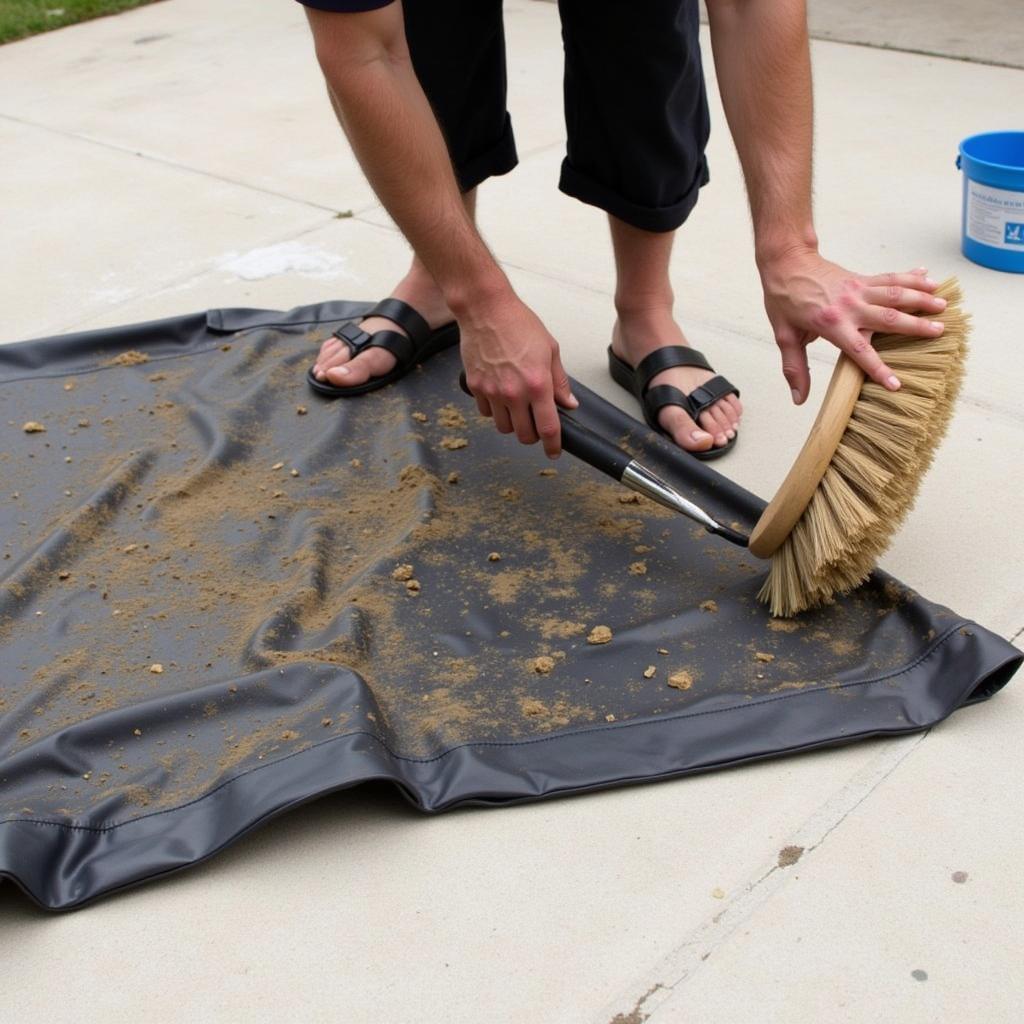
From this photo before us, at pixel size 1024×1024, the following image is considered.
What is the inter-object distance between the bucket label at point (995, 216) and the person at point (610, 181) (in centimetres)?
66

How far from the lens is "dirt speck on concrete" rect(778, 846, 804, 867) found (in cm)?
141

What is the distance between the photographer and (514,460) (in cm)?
214

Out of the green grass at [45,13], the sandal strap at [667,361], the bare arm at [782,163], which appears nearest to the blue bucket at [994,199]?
the sandal strap at [667,361]

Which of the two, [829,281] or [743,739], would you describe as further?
[829,281]

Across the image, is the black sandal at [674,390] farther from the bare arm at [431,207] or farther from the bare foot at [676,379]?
the bare arm at [431,207]

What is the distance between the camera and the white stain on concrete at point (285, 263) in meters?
2.91

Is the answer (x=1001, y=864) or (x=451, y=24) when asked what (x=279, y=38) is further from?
(x=1001, y=864)

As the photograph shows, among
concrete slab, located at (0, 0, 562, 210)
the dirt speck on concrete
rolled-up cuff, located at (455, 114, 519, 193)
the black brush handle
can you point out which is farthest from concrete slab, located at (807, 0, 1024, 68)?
the dirt speck on concrete

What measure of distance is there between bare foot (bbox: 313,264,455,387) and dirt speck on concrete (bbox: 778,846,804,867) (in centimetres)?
124

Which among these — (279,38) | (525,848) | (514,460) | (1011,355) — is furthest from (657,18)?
(279,38)

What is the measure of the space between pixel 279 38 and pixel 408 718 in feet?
11.9

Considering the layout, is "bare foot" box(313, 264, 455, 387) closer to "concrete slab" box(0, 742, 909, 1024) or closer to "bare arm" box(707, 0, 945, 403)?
"bare arm" box(707, 0, 945, 403)

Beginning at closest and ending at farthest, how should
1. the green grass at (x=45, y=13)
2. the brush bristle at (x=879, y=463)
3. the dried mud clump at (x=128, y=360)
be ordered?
the brush bristle at (x=879, y=463) → the dried mud clump at (x=128, y=360) → the green grass at (x=45, y=13)

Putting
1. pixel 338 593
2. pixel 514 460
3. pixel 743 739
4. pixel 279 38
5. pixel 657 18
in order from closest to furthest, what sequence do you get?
pixel 743 739 < pixel 338 593 < pixel 657 18 < pixel 514 460 < pixel 279 38
